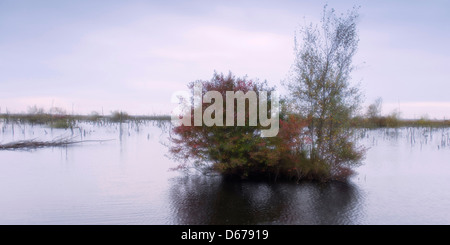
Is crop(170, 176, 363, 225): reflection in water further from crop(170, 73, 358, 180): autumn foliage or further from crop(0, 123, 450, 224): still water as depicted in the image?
crop(170, 73, 358, 180): autumn foliage

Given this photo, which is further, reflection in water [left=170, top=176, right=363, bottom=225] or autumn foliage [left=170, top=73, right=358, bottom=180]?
Result: autumn foliage [left=170, top=73, right=358, bottom=180]

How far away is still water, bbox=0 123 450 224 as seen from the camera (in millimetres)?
8977

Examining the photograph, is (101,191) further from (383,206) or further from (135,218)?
(383,206)

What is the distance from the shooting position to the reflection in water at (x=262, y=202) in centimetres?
886

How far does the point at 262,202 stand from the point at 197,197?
2239mm

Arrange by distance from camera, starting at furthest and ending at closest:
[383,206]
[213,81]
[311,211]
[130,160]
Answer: [130,160] → [213,81] → [383,206] → [311,211]

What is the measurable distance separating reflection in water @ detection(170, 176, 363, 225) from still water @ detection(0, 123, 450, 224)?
3 cm

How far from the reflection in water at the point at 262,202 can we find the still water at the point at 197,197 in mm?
27

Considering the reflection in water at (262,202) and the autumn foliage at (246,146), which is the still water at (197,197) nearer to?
the reflection in water at (262,202)

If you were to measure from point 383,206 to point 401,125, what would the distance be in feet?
183

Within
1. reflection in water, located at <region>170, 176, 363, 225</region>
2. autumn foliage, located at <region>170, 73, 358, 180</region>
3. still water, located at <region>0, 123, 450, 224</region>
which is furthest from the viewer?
autumn foliage, located at <region>170, 73, 358, 180</region>

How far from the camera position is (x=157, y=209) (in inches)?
380

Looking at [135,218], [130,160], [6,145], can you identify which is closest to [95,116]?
[6,145]

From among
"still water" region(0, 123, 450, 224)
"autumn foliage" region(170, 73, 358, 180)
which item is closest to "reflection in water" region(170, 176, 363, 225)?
"still water" region(0, 123, 450, 224)
